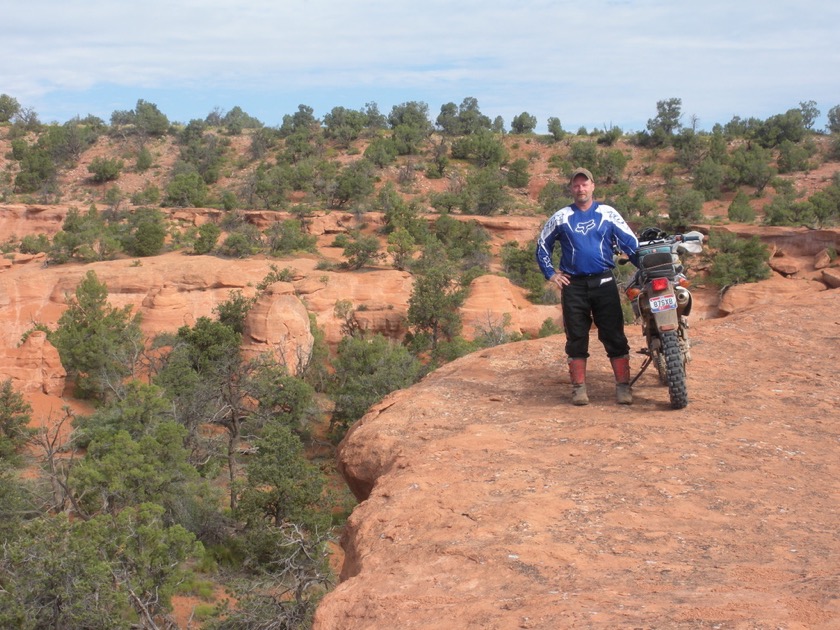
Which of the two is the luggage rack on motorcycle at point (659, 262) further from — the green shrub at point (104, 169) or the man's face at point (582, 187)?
the green shrub at point (104, 169)

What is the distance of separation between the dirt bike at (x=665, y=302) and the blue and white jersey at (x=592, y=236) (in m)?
0.15

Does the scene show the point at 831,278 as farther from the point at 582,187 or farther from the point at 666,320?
the point at 582,187

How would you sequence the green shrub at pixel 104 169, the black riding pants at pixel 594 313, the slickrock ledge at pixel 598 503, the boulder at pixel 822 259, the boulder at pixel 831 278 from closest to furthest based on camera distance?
the slickrock ledge at pixel 598 503 → the black riding pants at pixel 594 313 → the boulder at pixel 831 278 → the boulder at pixel 822 259 → the green shrub at pixel 104 169

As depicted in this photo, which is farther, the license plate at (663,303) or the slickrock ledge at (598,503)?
the license plate at (663,303)

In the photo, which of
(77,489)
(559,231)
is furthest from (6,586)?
(559,231)

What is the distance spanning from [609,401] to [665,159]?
1767 inches

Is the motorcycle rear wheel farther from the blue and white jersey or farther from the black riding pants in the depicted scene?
the blue and white jersey

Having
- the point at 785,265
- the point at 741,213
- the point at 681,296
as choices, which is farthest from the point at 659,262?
the point at 741,213

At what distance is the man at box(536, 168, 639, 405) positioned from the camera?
5312 mm

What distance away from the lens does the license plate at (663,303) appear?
5.24m

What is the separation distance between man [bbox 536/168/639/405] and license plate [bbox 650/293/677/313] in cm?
24

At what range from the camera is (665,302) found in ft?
17.2

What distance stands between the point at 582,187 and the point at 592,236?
347 mm

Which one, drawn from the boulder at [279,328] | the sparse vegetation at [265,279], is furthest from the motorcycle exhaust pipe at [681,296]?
the boulder at [279,328]
